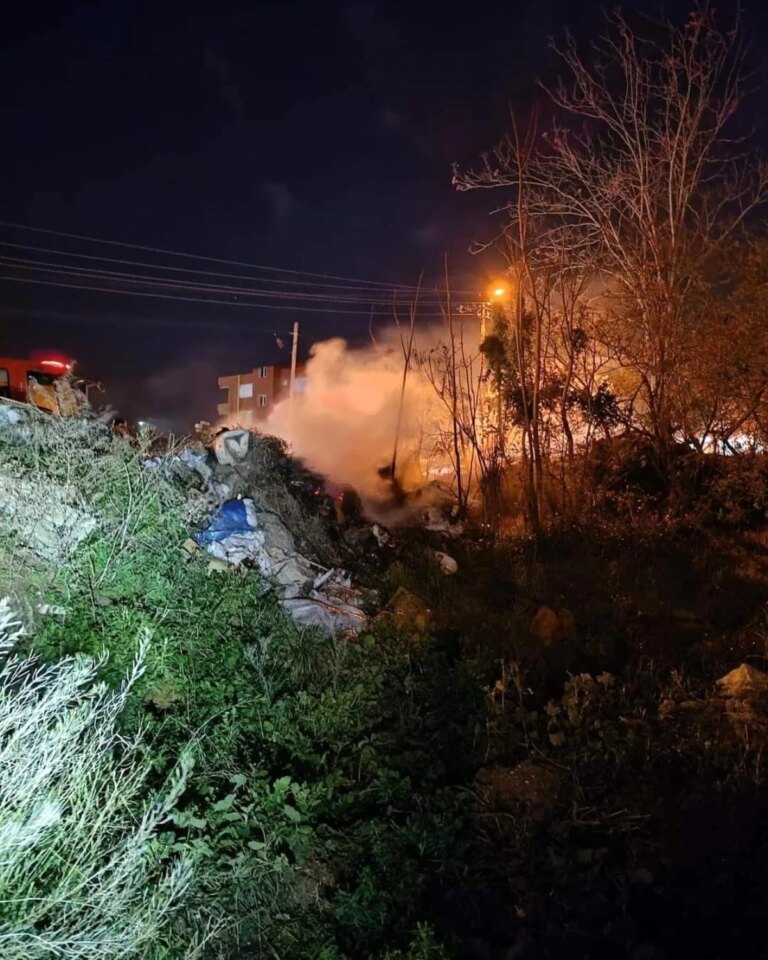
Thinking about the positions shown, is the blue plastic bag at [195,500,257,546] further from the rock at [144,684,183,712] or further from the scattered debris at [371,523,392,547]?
the rock at [144,684,183,712]

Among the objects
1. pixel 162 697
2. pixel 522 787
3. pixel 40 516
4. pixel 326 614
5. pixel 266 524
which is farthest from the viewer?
pixel 266 524

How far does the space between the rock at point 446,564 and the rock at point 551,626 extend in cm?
166

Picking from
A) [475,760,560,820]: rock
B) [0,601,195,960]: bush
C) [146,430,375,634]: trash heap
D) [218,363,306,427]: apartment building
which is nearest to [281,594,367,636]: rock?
[146,430,375,634]: trash heap

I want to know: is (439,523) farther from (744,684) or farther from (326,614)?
(744,684)

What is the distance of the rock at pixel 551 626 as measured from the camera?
5.92m

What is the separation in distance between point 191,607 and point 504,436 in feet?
23.5

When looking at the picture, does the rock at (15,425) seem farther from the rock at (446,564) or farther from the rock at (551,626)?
the rock at (551,626)

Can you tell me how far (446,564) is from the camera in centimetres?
810

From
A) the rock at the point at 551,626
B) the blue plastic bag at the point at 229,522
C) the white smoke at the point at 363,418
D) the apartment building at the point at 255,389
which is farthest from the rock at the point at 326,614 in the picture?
the apartment building at the point at 255,389

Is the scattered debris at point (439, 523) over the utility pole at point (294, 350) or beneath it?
beneath

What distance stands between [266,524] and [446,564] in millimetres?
2048

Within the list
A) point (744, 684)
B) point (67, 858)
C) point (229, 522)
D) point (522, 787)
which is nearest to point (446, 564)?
point (229, 522)

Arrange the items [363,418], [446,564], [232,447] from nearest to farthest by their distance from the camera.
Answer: [446,564] → [232,447] → [363,418]

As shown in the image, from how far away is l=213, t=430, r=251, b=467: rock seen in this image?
895 centimetres
